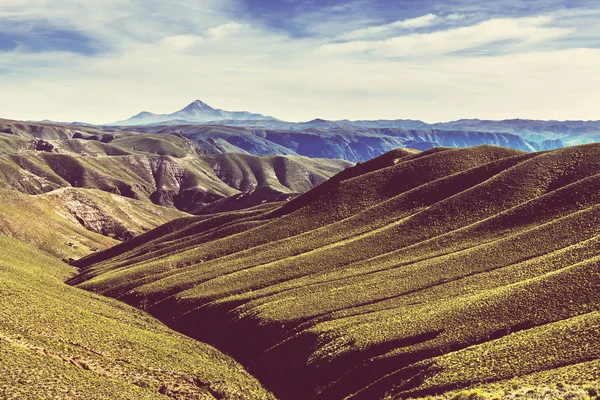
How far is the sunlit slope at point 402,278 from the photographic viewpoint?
2047 inches

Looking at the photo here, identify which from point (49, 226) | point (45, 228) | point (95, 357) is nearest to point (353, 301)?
point (95, 357)

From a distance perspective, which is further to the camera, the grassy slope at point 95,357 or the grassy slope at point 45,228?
the grassy slope at point 45,228

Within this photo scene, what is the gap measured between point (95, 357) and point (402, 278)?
49008mm

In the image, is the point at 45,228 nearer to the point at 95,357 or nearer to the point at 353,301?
the point at 95,357

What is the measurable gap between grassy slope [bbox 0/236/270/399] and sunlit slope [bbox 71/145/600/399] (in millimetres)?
6677

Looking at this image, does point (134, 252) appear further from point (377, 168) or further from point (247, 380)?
point (247, 380)

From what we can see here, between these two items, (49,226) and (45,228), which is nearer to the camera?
(45,228)

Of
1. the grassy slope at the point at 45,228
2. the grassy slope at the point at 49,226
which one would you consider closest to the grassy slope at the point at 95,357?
the grassy slope at the point at 45,228

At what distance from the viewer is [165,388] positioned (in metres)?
53.1

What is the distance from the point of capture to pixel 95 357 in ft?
181

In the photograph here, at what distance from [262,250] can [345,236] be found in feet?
64.5

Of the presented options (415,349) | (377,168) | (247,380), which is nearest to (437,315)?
(415,349)

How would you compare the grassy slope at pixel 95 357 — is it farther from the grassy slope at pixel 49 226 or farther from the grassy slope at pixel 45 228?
the grassy slope at pixel 49 226

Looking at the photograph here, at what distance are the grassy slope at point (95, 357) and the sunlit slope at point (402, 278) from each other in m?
6.68
